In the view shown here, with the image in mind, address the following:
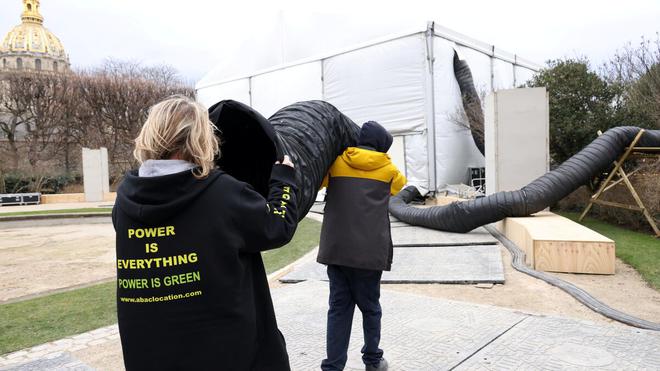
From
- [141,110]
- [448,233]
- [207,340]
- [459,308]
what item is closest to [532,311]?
[459,308]

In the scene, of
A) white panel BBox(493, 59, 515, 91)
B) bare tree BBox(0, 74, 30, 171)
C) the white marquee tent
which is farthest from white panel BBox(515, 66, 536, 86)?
bare tree BBox(0, 74, 30, 171)

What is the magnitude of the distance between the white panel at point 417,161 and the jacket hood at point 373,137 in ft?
47.8

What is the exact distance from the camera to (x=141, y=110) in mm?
36250

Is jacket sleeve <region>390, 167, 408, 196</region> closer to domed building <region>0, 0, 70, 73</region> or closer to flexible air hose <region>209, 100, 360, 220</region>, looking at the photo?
flexible air hose <region>209, 100, 360, 220</region>

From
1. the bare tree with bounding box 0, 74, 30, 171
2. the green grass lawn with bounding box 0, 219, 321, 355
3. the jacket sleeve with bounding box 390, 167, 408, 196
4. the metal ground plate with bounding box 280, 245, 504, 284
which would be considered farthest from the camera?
the bare tree with bounding box 0, 74, 30, 171

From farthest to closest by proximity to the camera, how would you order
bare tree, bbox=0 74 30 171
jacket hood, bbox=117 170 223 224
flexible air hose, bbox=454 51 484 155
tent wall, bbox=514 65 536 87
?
1. bare tree, bbox=0 74 30 171
2. tent wall, bbox=514 65 536 87
3. flexible air hose, bbox=454 51 484 155
4. jacket hood, bbox=117 170 223 224

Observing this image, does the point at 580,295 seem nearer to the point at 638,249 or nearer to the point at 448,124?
the point at 638,249

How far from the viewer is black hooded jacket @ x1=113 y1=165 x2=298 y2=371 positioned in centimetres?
163

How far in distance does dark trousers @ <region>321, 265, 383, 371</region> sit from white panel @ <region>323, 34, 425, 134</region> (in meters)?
14.9

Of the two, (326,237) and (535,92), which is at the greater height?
(535,92)

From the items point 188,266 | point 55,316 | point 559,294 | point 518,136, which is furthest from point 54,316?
point 518,136

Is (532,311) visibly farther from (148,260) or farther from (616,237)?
(616,237)

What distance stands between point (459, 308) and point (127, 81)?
36432 millimetres

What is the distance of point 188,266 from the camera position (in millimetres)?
1651
